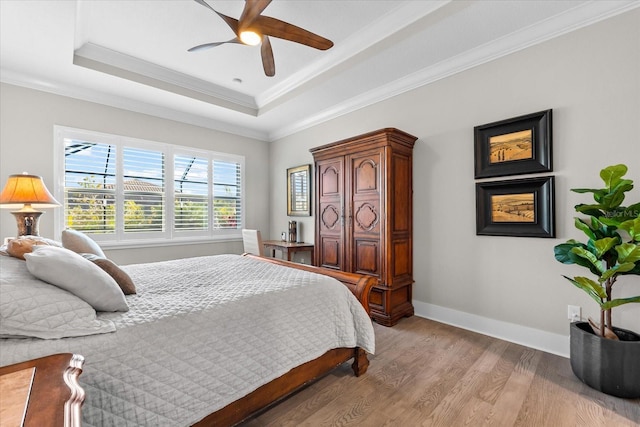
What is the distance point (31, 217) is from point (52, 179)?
3.17 feet

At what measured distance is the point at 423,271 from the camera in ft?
10.9

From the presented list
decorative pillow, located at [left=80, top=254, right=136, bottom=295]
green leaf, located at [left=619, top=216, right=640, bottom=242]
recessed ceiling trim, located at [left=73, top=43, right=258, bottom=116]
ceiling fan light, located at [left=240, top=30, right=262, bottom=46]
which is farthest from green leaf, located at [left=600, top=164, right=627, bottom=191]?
recessed ceiling trim, located at [left=73, top=43, right=258, bottom=116]

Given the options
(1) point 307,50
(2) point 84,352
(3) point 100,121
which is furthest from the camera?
(3) point 100,121

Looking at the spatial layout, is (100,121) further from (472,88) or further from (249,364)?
(472,88)

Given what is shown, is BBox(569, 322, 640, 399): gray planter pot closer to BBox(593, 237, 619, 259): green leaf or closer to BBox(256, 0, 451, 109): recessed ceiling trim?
BBox(593, 237, 619, 259): green leaf

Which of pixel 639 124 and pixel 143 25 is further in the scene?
pixel 143 25

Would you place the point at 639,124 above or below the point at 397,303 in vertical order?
above

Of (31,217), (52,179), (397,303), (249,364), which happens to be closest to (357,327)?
(249,364)

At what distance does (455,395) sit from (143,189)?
14.4ft

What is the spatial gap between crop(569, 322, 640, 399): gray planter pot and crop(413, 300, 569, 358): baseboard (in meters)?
0.45

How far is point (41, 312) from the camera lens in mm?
1105

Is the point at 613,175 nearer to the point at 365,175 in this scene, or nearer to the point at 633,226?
the point at 633,226

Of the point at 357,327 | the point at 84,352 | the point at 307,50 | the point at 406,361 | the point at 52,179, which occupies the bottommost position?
the point at 406,361

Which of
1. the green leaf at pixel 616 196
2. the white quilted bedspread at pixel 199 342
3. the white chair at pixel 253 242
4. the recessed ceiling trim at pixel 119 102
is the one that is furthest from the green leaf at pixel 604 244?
the recessed ceiling trim at pixel 119 102
